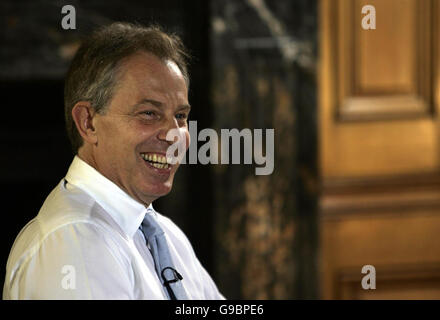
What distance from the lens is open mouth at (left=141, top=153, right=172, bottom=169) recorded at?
1454 mm

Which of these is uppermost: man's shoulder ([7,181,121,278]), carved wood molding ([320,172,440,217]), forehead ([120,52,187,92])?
forehead ([120,52,187,92])

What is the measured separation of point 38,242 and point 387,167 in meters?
2.29

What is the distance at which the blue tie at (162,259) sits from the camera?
1.42 meters

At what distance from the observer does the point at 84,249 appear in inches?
48.4

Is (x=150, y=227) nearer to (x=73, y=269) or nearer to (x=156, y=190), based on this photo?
(x=156, y=190)

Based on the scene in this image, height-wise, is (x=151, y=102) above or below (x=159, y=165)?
above

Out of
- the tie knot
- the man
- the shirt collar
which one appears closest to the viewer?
the man

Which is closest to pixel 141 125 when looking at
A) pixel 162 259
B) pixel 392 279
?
pixel 162 259

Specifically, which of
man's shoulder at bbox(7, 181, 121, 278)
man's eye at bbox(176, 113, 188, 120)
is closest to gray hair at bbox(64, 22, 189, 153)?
man's eye at bbox(176, 113, 188, 120)

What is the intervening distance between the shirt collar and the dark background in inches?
60.2

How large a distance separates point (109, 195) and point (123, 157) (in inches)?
3.7

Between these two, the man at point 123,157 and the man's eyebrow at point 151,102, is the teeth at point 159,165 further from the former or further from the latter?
the man's eyebrow at point 151,102

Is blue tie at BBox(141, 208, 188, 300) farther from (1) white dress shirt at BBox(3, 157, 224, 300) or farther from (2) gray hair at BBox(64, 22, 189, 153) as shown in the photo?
(2) gray hair at BBox(64, 22, 189, 153)

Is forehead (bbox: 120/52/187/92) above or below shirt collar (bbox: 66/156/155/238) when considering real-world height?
above
